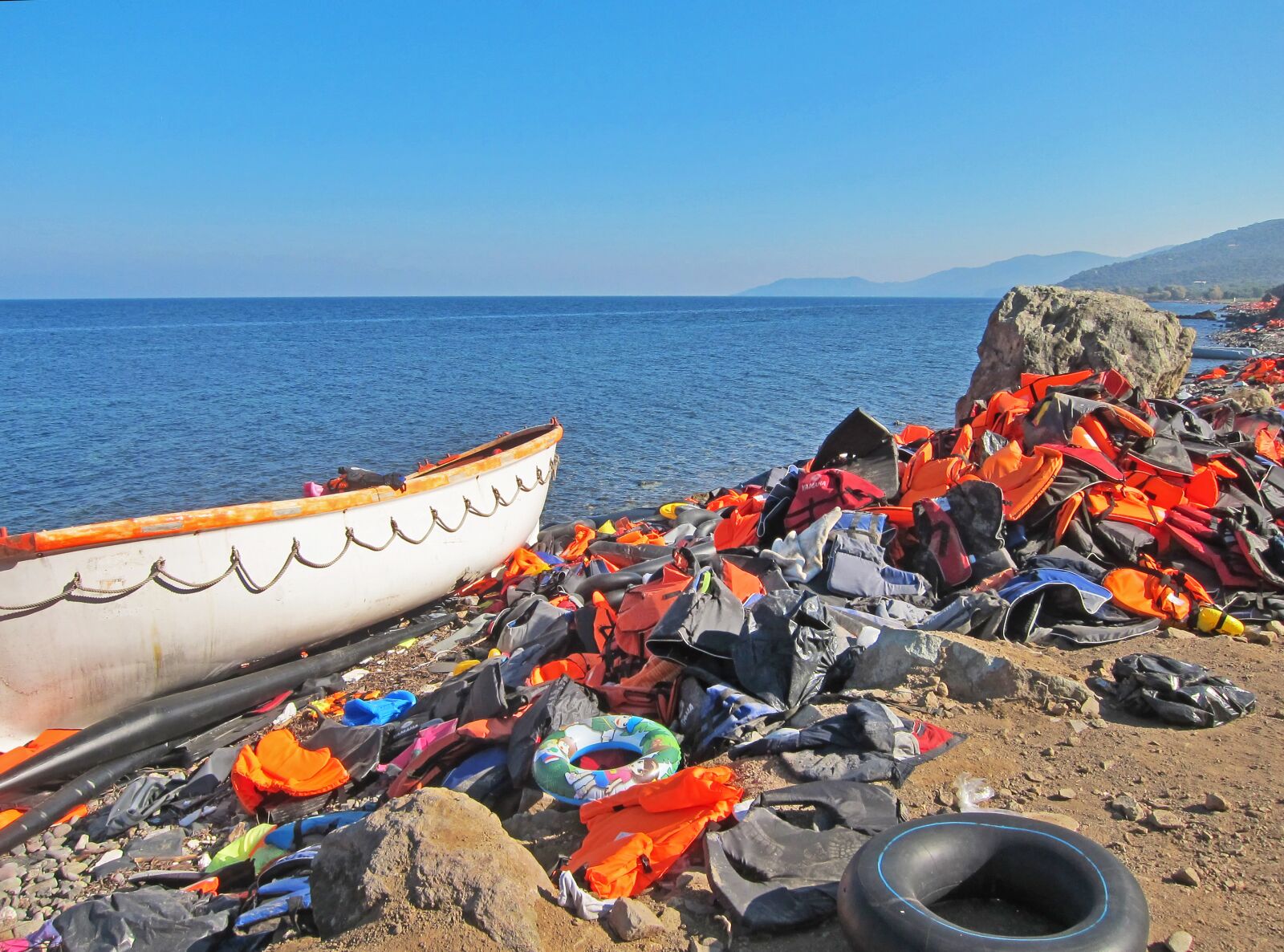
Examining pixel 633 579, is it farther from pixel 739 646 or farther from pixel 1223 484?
pixel 1223 484

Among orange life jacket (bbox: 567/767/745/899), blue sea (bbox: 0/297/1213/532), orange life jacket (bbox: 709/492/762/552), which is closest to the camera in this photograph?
orange life jacket (bbox: 567/767/745/899)

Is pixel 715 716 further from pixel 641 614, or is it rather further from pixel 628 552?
pixel 628 552

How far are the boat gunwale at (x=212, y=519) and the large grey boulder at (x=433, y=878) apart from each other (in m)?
4.24

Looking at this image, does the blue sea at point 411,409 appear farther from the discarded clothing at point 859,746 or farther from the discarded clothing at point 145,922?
the discarded clothing at point 859,746

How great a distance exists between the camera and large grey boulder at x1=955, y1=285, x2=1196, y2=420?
1272 centimetres

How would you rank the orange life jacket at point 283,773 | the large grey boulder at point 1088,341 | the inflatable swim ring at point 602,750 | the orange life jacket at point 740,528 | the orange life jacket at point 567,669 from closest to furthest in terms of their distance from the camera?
the inflatable swim ring at point 602,750
the orange life jacket at point 283,773
the orange life jacket at point 567,669
the orange life jacket at point 740,528
the large grey boulder at point 1088,341

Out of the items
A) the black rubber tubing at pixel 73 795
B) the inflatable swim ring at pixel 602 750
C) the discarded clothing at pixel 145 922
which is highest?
the inflatable swim ring at pixel 602 750

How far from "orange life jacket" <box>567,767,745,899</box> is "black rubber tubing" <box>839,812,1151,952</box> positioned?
75 cm

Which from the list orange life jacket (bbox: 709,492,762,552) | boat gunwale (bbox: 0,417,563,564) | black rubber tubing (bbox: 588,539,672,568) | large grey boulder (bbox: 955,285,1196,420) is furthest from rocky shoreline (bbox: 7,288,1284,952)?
large grey boulder (bbox: 955,285,1196,420)

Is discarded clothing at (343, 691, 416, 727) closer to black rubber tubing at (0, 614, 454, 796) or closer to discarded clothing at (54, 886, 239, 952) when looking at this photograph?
black rubber tubing at (0, 614, 454, 796)

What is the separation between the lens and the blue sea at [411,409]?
16125mm

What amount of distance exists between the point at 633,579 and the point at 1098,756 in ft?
13.3

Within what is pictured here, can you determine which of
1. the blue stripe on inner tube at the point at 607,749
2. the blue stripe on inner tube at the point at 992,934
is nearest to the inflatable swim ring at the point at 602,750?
the blue stripe on inner tube at the point at 607,749

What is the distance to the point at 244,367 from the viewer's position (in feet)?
132
